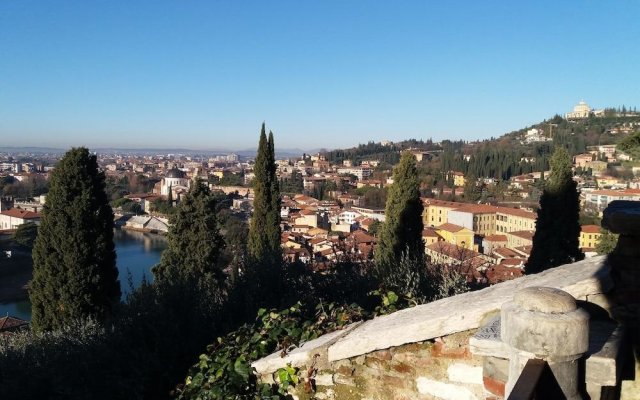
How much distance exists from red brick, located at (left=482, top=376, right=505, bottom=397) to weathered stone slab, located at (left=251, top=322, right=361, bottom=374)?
741 millimetres

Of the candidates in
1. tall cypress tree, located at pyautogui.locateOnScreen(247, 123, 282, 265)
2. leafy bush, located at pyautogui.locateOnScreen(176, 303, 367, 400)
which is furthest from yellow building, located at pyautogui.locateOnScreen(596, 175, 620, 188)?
leafy bush, located at pyautogui.locateOnScreen(176, 303, 367, 400)

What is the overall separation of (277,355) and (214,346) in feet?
1.59

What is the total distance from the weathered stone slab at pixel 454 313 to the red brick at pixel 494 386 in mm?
258

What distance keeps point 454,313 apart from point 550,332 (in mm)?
663

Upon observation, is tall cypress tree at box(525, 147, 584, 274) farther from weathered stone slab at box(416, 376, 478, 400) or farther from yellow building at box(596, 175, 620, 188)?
yellow building at box(596, 175, 620, 188)

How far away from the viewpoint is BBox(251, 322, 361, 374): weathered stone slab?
2053 millimetres

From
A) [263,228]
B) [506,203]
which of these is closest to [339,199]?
[506,203]

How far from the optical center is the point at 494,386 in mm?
1449

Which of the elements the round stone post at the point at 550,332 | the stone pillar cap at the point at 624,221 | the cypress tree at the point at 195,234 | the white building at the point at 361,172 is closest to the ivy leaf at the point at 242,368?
the round stone post at the point at 550,332

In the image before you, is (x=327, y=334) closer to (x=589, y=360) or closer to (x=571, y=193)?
(x=589, y=360)

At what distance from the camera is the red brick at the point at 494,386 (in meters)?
1.44

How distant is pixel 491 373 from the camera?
4.74 ft

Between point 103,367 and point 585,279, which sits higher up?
point 585,279

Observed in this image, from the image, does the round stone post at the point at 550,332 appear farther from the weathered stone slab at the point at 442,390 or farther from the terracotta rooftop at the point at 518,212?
the terracotta rooftop at the point at 518,212
